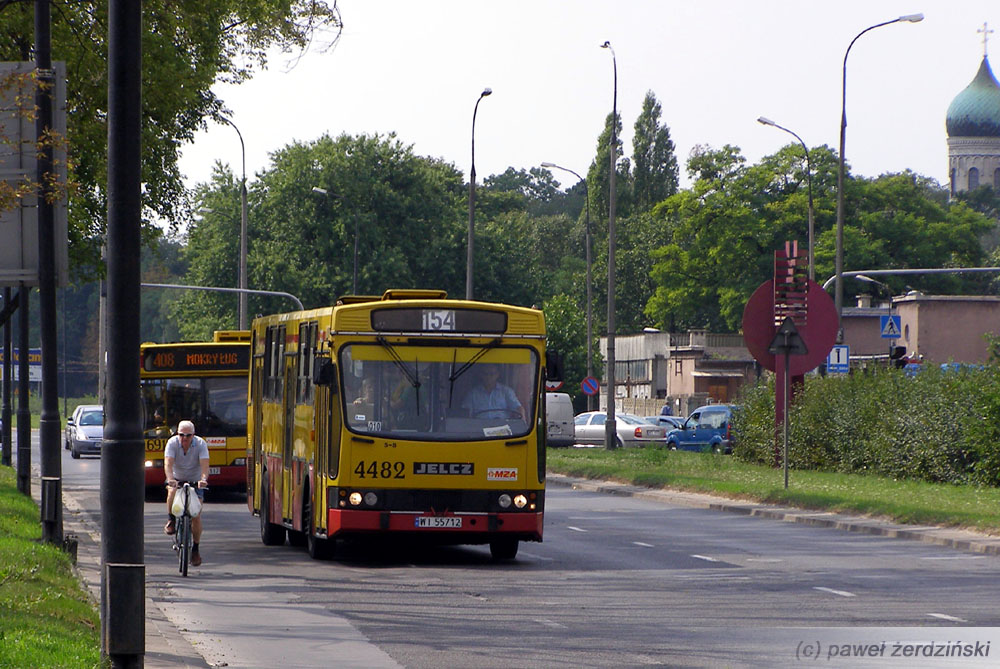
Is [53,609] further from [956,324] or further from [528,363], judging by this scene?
[956,324]

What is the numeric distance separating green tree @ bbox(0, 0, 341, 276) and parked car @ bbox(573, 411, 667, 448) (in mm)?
30889

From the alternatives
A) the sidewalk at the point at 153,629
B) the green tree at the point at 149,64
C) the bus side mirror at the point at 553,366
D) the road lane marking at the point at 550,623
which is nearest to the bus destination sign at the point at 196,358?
the green tree at the point at 149,64

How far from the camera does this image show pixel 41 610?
1205 cm

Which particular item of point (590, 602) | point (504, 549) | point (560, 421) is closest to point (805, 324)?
point (504, 549)

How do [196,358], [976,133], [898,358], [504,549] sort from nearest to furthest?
[504,549]
[196,358]
[898,358]
[976,133]

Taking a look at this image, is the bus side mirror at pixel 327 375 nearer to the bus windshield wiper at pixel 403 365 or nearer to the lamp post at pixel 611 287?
the bus windshield wiper at pixel 403 365

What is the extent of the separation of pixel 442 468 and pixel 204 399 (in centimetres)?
1375

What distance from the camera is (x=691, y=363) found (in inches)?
3430

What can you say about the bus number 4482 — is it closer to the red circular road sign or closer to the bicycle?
→ the bicycle

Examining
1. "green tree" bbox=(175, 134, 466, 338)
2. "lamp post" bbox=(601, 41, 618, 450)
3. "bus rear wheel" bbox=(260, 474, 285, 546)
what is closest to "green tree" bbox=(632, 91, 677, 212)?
"green tree" bbox=(175, 134, 466, 338)

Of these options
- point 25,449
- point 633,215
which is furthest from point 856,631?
point 633,215

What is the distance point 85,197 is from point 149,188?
140 centimetres

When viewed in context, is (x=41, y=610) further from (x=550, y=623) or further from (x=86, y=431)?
(x=86, y=431)

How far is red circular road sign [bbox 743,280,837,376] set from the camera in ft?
116
